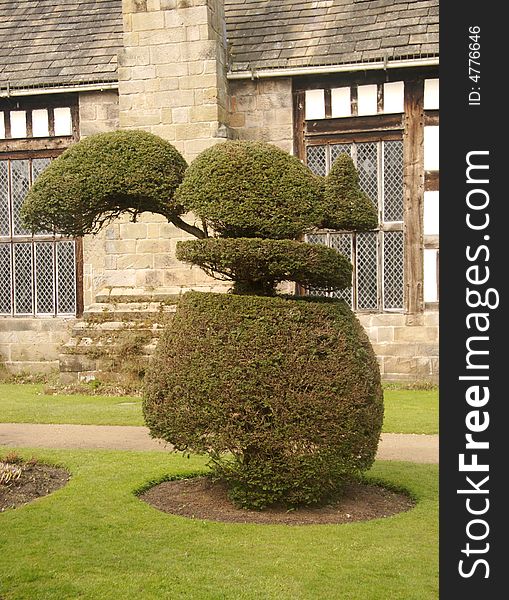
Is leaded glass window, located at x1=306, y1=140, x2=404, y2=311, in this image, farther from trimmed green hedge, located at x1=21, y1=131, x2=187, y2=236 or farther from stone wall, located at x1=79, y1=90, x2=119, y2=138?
trimmed green hedge, located at x1=21, y1=131, x2=187, y2=236

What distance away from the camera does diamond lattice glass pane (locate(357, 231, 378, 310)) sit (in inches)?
534

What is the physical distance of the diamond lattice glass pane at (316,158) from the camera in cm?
1370

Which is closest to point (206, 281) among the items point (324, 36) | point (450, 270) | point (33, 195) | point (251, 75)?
point (251, 75)

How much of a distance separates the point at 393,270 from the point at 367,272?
39 cm

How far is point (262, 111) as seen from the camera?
13.7 metres

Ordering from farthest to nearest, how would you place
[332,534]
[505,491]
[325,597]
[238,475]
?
1. [238,475]
2. [332,534]
3. [325,597]
4. [505,491]

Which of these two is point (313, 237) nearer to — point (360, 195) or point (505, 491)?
point (360, 195)

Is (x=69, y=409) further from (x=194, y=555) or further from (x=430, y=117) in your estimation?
(x=430, y=117)

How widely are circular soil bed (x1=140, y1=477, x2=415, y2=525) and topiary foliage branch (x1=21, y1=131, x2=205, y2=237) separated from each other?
201 centimetres

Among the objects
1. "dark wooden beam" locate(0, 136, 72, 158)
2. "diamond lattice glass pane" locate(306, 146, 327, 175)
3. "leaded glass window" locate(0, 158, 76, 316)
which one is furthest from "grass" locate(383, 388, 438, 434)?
"dark wooden beam" locate(0, 136, 72, 158)

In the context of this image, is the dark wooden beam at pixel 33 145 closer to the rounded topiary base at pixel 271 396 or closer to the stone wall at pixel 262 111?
the stone wall at pixel 262 111

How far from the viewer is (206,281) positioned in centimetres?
1323

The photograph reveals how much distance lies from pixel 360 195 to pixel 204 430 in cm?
205

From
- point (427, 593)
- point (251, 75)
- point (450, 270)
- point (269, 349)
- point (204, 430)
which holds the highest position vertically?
point (251, 75)
